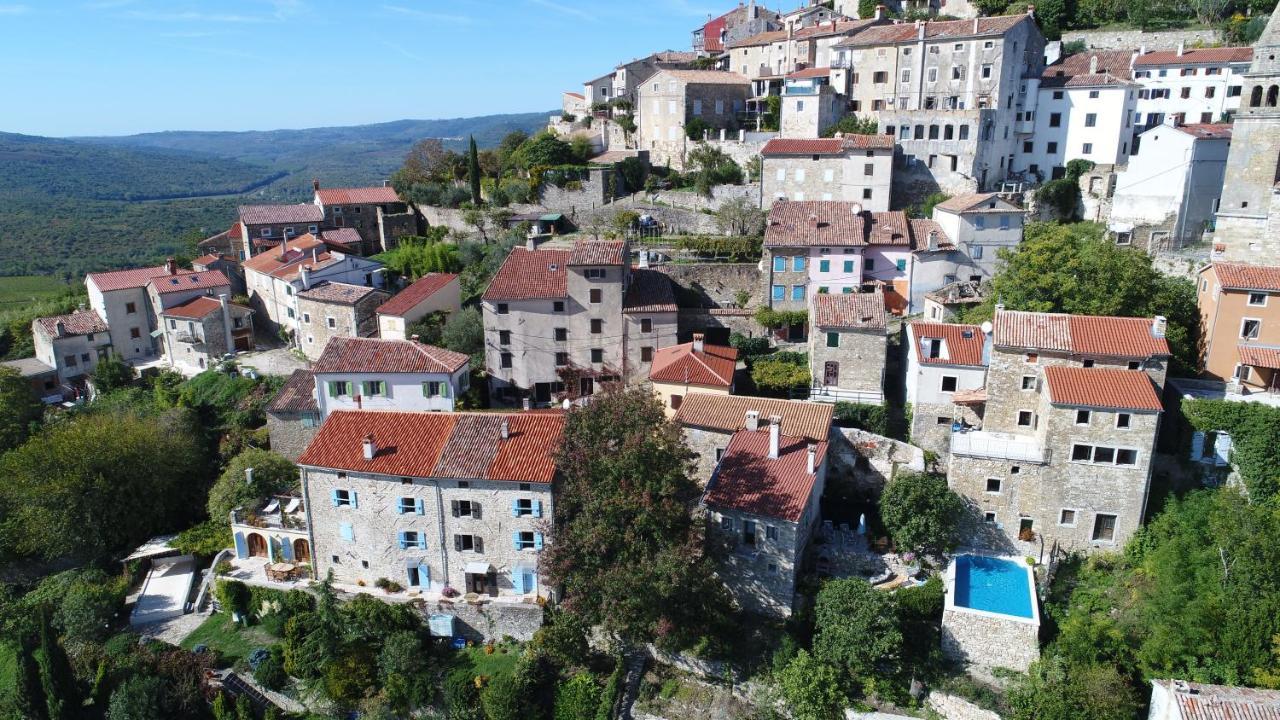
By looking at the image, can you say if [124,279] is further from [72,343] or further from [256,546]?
[256,546]

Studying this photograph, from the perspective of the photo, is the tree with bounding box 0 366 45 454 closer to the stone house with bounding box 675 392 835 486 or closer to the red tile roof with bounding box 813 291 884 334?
the stone house with bounding box 675 392 835 486

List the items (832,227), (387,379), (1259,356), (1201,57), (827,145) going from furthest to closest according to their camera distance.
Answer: (1201,57) < (827,145) < (832,227) < (387,379) < (1259,356)

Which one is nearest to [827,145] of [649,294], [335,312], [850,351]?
[649,294]

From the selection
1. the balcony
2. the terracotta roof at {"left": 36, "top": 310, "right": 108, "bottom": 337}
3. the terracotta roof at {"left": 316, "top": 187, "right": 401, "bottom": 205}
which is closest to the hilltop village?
the balcony

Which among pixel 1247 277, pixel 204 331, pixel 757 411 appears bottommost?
pixel 204 331

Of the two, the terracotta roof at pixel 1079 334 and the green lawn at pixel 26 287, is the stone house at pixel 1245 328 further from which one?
the green lawn at pixel 26 287

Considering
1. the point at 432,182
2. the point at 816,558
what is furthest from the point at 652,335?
the point at 432,182

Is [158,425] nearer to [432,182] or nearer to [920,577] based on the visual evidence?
[432,182]

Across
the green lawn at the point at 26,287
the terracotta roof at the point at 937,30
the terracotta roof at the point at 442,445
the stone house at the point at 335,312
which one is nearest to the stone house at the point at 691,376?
the terracotta roof at the point at 442,445
